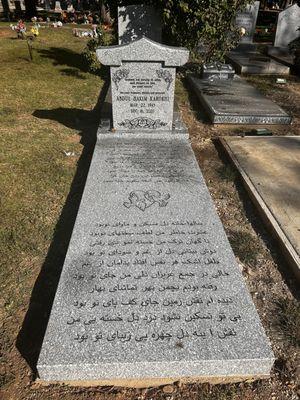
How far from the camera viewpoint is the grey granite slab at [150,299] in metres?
2.92

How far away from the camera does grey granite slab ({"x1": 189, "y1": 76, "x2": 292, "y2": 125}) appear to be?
27.5ft

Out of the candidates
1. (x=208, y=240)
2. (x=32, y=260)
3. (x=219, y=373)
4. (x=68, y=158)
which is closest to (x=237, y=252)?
(x=208, y=240)

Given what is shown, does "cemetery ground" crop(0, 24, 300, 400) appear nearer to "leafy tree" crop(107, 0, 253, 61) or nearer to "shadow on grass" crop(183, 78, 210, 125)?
"shadow on grass" crop(183, 78, 210, 125)

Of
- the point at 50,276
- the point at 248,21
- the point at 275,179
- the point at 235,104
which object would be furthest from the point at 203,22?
the point at 248,21

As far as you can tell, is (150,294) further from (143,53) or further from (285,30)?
(285,30)

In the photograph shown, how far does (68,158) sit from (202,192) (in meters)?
3.03

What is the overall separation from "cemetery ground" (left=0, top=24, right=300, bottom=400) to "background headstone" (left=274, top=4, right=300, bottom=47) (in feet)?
26.2

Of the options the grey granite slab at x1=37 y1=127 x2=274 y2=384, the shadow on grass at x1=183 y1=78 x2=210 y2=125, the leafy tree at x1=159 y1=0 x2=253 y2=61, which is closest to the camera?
the grey granite slab at x1=37 y1=127 x2=274 y2=384

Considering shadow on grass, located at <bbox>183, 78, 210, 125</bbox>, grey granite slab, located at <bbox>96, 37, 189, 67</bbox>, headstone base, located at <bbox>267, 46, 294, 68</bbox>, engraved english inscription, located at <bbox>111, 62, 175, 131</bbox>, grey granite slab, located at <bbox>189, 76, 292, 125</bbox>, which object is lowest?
shadow on grass, located at <bbox>183, 78, 210, 125</bbox>

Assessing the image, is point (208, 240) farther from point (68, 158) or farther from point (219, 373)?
point (68, 158)

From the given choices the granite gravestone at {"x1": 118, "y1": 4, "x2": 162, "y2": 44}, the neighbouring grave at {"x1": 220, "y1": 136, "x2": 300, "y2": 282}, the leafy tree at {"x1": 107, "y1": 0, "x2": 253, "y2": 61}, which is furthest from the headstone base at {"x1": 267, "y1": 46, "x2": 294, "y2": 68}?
the neighbouring grave at {"x1": 220, "y1": 136, "x2": 300, "y2": 282}

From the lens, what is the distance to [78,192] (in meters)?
5.71

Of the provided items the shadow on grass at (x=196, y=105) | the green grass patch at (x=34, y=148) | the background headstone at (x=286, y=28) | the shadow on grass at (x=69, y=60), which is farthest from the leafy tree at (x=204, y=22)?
the background headstone at (x=286, y=28)

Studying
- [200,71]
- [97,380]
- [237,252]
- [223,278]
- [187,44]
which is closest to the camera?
[97,380]
